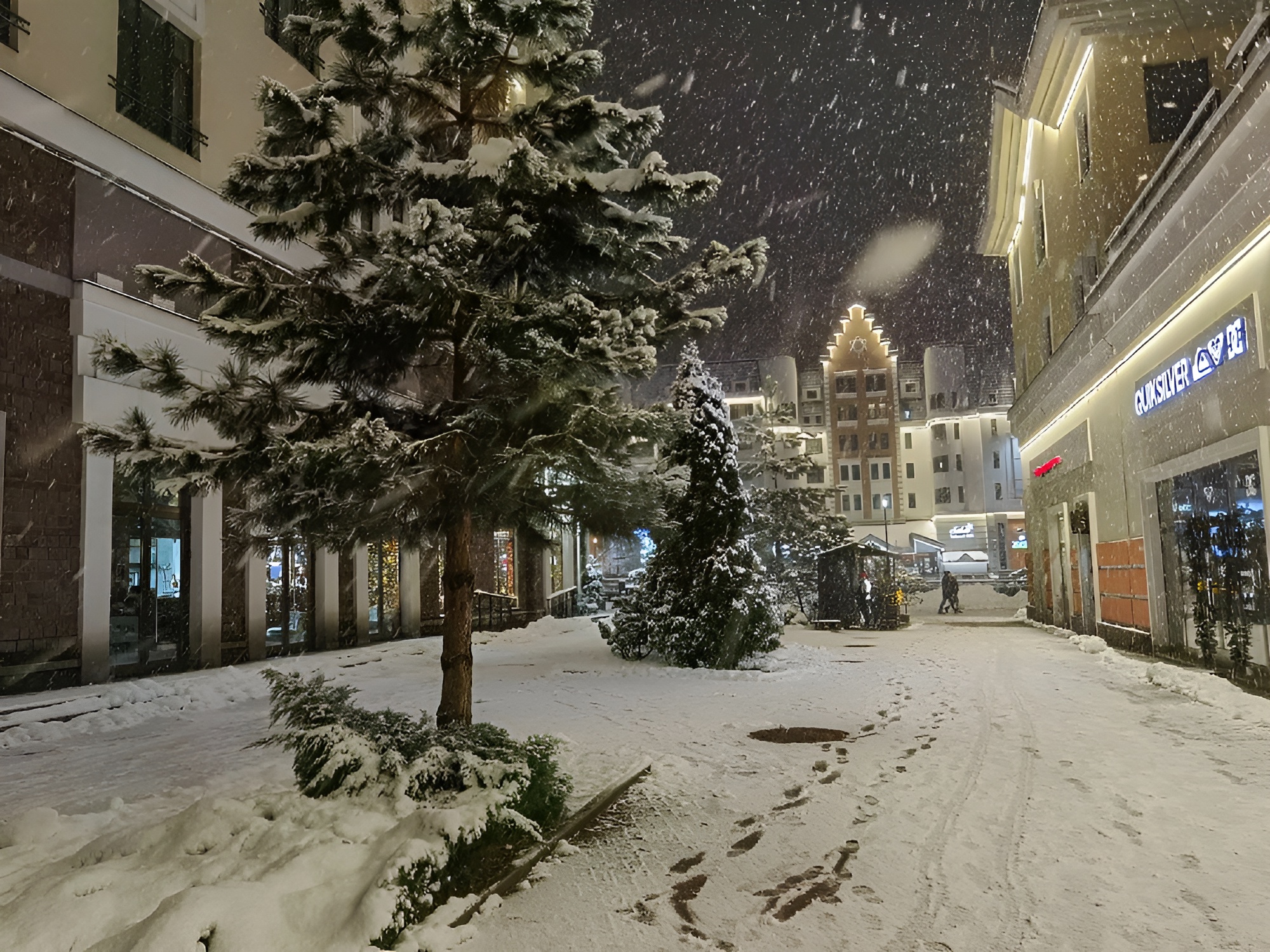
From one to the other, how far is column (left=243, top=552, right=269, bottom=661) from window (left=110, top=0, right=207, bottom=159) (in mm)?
7556

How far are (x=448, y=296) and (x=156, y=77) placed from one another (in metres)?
12.2

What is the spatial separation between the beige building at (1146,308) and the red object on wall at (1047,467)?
73 millimetres

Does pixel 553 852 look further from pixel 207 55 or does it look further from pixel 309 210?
pixel 207 55

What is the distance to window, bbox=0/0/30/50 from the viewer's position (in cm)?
1212

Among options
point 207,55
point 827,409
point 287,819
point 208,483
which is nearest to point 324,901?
point 287,819

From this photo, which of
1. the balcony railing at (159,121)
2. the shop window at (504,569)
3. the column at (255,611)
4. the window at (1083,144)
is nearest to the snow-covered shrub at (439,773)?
the column at (255,611)

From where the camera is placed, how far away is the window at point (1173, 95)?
55.2ft

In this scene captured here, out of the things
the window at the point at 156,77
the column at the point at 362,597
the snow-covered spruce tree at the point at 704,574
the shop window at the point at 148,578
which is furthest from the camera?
the column at the point at 362,597

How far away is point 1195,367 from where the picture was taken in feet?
41.8

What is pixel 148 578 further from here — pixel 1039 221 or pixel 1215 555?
pixel 1039 221

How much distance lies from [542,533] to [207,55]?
1375 cm

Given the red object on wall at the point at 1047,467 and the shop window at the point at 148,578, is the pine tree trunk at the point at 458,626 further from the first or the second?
the red object on wall at the point at 1047,467

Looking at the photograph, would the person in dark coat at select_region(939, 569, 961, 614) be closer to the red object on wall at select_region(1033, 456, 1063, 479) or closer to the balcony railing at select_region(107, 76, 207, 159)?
the red object on wall at select_region(1033, 456, 1063, 479)

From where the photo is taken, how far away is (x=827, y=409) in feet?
230
